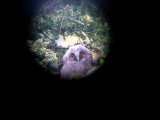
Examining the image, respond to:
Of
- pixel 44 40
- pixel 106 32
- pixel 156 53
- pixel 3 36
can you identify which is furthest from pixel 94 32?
pixel 3 36

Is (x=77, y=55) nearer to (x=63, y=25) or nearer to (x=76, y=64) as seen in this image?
(x=76, y=64)

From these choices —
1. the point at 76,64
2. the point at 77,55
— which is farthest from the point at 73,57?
the point at 76,64

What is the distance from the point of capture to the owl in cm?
136

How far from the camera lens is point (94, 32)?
228 cm

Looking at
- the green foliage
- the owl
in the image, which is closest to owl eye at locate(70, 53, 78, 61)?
the owl

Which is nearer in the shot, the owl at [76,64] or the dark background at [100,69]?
the dark background at [100,69]

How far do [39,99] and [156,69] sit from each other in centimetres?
126

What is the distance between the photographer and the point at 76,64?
1.49m

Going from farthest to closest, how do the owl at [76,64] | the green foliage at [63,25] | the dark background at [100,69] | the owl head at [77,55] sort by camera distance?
the green foliage at [63,25], the owl head at [77,55], the owl at [76,64], the dark background at [100,69]

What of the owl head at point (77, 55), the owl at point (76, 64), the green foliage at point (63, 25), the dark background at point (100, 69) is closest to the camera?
→ the dark background at point (100, 69)

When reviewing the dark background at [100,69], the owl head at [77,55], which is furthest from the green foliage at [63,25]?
the dark background at [100,69]

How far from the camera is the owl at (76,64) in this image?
136 centimetres

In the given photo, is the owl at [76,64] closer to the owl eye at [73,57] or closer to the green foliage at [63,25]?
the owl eye at [73,57]

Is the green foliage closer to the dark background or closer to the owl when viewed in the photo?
the owl
